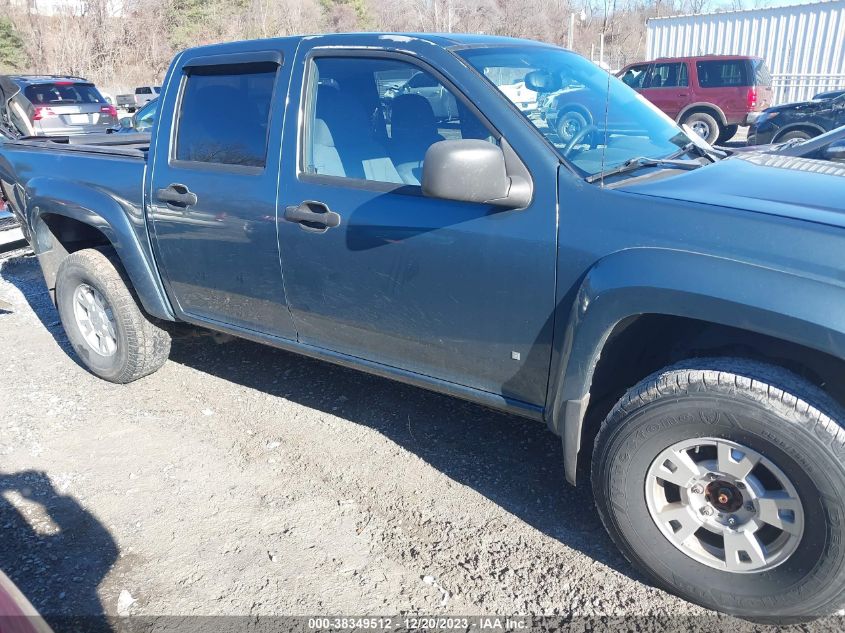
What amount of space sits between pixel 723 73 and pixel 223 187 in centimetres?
1511

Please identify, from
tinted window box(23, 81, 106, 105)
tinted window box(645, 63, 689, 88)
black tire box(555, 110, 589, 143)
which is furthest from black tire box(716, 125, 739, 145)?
black tire box(555, 110, 589, 143)

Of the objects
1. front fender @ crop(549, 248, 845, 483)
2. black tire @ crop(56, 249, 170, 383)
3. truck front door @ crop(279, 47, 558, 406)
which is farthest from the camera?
black tire @ crop(56, 249, 170, 383)

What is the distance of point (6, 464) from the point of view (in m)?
3.53

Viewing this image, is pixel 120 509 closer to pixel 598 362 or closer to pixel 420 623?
pixel 420 623

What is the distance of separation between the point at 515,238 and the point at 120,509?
2154 mm

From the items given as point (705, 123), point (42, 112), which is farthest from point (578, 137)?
point (705, 123)

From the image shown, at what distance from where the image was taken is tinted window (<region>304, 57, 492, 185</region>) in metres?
2.93

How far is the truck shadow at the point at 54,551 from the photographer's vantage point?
2596mm

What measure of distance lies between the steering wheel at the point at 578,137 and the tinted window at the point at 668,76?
571 inches

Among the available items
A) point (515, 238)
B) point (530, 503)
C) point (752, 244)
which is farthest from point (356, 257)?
point (752, 244)

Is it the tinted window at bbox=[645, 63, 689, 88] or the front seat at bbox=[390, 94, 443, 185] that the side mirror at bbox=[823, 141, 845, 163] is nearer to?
the front seat at bbox=[390, 94, 443, 185]

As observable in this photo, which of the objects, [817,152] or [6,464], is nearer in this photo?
[6,464]

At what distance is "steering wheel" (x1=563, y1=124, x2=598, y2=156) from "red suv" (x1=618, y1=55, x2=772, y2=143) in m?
13.8

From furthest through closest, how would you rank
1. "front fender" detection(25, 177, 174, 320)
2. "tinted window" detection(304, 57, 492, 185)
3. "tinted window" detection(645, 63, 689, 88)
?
"tinted window" detection(645, 63, 689, 88)
"front fender" detection(25, 177, 174, 320)
"tinted window" detection(304, 57, 492, 185)
